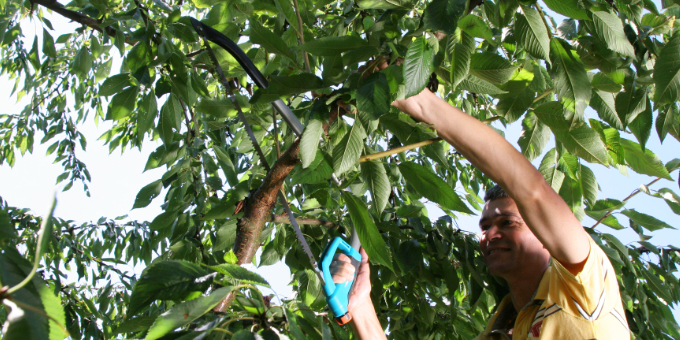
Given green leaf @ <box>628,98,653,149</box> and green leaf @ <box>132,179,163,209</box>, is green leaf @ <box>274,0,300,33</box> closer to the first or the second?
green leaf @ <box>628,98,653,149</box>

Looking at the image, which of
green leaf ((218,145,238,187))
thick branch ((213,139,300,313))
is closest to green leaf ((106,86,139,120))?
green leaf ((218,145,238,187))

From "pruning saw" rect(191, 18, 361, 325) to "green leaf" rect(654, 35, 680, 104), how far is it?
1.78ft

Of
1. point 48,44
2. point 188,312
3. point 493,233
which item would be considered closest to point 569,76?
point 188,312

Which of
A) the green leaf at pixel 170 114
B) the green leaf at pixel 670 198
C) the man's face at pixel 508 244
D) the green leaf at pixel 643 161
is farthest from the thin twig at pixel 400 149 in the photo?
the green leaf at pixel 670 198

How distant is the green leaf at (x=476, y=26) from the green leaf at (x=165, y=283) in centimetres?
47

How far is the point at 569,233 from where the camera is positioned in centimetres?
85

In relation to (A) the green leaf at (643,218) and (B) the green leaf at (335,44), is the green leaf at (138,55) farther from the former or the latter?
(A) the green leaf at (643,218)

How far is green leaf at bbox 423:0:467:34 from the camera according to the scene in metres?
0.50

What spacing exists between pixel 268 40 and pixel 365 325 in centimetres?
78

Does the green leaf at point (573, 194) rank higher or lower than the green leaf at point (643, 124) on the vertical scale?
lower

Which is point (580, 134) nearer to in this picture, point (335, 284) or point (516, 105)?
point (516, 105)

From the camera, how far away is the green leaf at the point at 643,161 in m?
0.89

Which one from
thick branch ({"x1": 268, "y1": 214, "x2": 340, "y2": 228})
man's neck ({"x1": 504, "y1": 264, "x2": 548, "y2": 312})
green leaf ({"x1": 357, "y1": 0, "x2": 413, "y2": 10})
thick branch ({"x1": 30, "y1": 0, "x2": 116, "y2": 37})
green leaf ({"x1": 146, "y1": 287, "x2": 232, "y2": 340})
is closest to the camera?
green leaf ({"x1": 146, "y1": 287, "x2": 232, "y2": 340})

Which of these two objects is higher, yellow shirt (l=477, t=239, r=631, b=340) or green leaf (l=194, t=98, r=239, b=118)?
green leaf (l=194, t=98, r=239, b=118)
